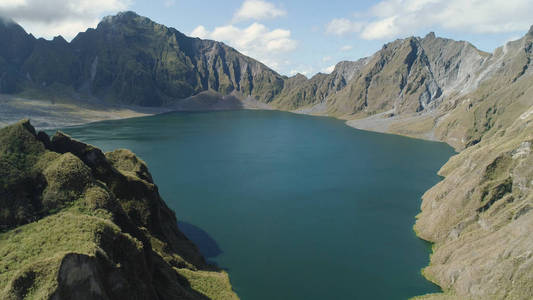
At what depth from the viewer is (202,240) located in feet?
196

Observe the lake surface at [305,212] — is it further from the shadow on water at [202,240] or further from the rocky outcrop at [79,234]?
the rocky outcrop at [79,234]

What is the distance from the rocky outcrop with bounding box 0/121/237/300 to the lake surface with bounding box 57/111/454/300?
9388 millimetres

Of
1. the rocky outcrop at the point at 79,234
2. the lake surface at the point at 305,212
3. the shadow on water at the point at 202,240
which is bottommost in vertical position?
the shadow on water at the point at 202,240

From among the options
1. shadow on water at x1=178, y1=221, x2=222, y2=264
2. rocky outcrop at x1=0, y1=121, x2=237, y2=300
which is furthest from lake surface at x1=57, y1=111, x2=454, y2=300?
rocky outcrop at x1=0, y1=121, x2=237, y2=300

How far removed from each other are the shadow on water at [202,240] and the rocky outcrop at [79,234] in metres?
2.86

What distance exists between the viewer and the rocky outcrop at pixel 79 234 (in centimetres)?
2328

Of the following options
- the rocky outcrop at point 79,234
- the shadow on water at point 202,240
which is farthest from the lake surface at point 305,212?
the rocky outcrop at point 79,234

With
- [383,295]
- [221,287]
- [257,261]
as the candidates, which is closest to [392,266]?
[383,295]

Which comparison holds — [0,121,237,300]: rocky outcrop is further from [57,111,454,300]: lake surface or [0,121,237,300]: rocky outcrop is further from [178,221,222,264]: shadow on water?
[57,111,454,300]: lake surface

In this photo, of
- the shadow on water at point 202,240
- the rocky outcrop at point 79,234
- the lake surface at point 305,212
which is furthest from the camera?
the shadow on water at point 202,240

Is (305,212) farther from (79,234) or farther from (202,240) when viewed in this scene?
(79,234)

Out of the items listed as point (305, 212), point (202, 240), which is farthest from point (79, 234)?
point (305, 212)

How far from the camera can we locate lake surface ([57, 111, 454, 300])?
48.5 metres

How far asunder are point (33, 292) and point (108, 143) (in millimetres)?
148859
